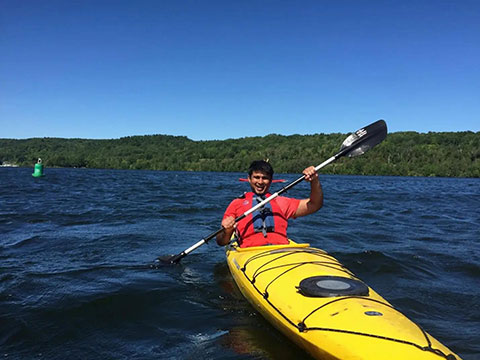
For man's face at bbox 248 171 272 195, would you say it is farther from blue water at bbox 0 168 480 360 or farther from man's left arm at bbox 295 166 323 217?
blue water at bbox 0 168 480 360

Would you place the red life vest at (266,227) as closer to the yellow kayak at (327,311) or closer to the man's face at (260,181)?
the man's face at (260,181)

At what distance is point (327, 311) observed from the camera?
2.79 metres

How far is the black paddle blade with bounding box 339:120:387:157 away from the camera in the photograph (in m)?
5.61

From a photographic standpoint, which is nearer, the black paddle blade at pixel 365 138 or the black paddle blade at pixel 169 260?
the black paddle blade at pixel 365 138

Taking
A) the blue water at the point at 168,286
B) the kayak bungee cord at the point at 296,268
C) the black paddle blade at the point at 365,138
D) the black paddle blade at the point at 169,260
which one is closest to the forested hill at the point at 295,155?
the blue water at the point at 168,286

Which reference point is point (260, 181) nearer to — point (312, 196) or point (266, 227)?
point (266, 227)

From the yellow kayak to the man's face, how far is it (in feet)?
3.27

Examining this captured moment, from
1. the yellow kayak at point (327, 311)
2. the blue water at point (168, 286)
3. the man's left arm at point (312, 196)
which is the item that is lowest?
the blue water at point (168, 286)

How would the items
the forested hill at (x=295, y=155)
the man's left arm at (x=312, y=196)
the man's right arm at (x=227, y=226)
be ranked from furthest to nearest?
the forested hill at (x=295, y=155)
the man's right arm at (x=227, y=226)
the man's left arm at (x=312, y=196)

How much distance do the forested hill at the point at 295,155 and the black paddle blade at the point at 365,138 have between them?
177ft

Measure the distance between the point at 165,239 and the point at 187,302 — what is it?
3.67m

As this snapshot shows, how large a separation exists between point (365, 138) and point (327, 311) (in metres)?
3.57

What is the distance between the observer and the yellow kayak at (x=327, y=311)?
234 cm

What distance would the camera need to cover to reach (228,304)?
432cm
